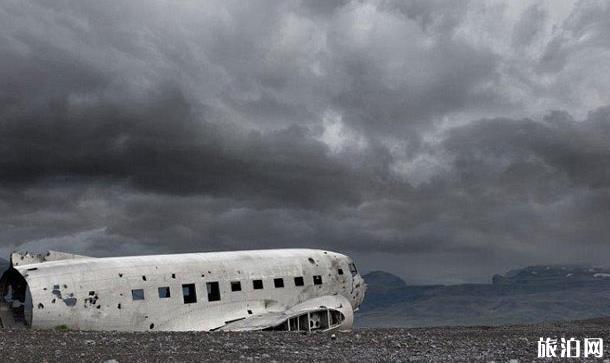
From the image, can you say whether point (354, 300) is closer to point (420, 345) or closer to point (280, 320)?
point (280, 320)

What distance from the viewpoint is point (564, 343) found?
2069 cm

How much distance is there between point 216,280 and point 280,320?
4072 mm

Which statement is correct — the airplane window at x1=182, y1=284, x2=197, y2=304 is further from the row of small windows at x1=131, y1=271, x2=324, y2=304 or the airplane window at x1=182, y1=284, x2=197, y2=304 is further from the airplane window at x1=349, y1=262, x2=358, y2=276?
the airplane window at x1=349, y1=262, x2=358, y2=276

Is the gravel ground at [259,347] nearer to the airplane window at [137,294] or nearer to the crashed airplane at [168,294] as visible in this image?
the crashed airplane at [168,294]

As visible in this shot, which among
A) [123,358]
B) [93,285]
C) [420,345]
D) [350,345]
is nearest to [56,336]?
[93,285]

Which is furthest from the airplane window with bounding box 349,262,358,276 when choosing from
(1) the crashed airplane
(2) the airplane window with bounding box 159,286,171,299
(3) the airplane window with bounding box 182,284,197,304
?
(2) the airplane window with bounding box 159,286,171,299

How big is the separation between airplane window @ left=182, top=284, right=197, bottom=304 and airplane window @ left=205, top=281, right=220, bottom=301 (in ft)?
2.32

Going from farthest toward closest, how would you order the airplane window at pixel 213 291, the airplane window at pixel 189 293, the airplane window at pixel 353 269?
the airplane window at pixel 353 269
the airplane window at pixel 213 291
the airplane window at pixel 189 293

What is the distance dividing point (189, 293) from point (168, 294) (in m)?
1.05

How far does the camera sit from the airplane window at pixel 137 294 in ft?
93.9

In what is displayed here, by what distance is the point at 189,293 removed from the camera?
3000 cm

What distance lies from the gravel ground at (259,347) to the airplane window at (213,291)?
638 centimetres

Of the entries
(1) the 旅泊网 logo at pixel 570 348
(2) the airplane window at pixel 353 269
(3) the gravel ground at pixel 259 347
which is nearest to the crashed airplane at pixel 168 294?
(2) the airplane window at pixel 353 269

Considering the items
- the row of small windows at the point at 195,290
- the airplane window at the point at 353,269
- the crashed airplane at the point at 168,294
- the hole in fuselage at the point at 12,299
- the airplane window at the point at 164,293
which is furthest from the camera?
the airplane window at the point at 353,269
